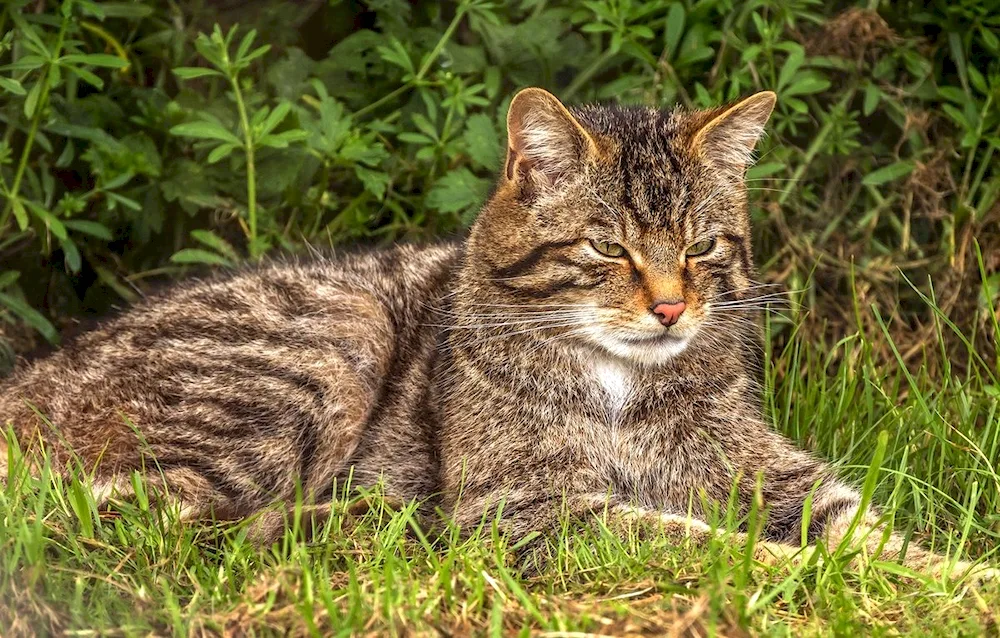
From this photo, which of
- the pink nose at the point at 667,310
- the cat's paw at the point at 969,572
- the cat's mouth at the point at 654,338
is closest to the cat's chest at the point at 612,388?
the cat's mouth at the point at 654,338

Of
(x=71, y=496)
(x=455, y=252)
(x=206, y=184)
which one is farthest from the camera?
(x=206, y=184)

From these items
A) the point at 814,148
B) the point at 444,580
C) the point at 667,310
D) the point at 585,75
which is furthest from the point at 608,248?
the point at 814,148

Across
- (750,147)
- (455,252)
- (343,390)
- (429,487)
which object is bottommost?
(429,487)

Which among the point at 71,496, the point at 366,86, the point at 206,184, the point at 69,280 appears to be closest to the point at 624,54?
the point at 366,86

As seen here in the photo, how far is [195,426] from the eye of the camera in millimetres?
4492

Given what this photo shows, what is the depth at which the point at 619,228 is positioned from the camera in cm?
429

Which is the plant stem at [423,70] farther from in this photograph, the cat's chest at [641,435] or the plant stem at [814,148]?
the cat's chest at [641,435]

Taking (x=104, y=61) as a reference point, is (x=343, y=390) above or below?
below

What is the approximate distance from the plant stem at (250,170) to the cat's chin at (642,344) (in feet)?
6.35

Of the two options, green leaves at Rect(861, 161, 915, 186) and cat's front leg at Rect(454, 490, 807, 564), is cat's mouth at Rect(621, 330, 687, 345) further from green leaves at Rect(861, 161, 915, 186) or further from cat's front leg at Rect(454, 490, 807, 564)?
green leaves at Rect(861, 161, 915, 186)

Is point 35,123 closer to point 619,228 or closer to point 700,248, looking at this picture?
point 619,228

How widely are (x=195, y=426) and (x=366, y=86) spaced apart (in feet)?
7.40

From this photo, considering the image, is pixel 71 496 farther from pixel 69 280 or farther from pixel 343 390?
pixel 69 280

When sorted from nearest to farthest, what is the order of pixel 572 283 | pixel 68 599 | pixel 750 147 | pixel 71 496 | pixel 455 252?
pixel 68 599 < pixel 71 496 < pixel 572 283 < pixel 750 147 < pixel 455 252
